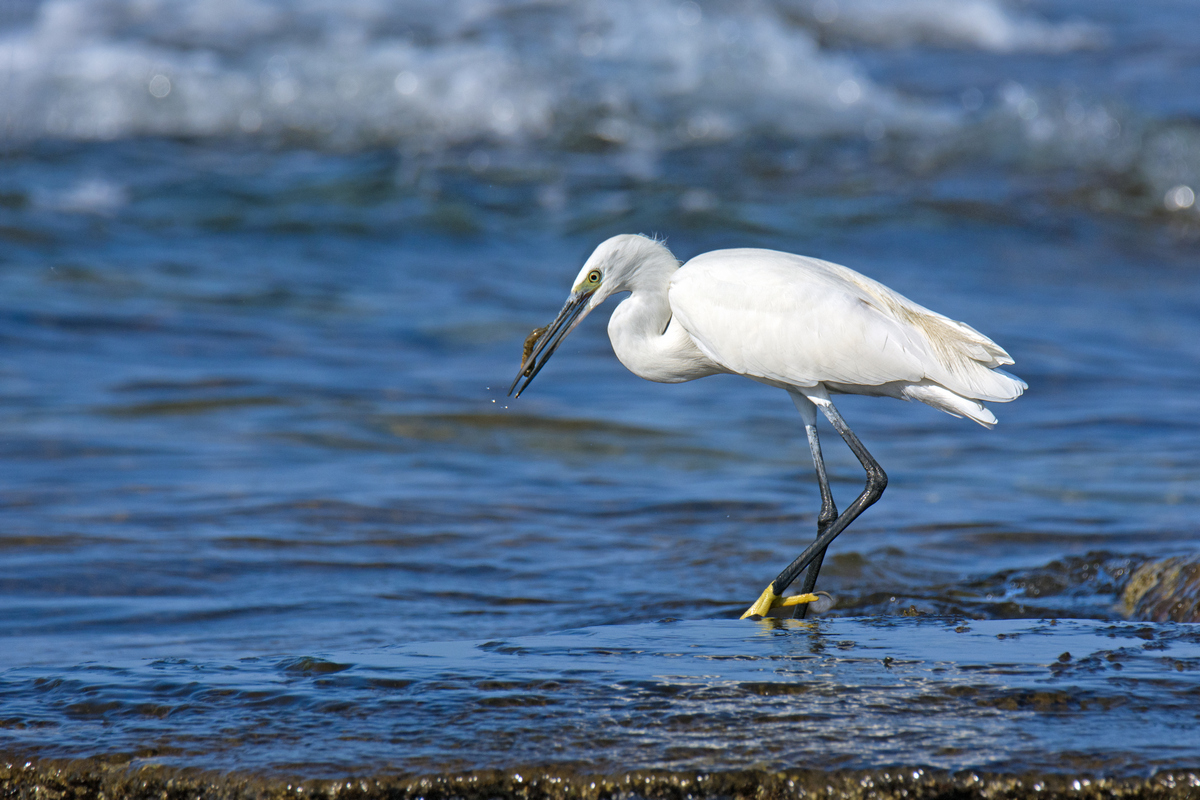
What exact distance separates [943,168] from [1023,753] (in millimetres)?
12018

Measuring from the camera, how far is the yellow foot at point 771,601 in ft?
12.7

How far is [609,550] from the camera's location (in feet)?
16.9

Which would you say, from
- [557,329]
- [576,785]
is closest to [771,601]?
[557,329]

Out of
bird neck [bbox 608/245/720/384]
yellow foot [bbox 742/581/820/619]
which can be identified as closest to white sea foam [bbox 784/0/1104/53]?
bird neck [bbox 608/245/720/384]

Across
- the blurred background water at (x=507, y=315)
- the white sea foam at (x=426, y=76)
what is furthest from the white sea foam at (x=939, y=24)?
the white sea foam at (x=426, y=76)

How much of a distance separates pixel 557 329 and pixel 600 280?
0.69 ft

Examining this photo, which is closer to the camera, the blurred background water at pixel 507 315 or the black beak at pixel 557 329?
the black beak at pixel 557 329

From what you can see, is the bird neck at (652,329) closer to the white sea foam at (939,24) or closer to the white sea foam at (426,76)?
Result: the white sea foam at (426,76)

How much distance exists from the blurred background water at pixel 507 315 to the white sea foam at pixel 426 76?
62mm

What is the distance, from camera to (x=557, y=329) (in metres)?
4.07

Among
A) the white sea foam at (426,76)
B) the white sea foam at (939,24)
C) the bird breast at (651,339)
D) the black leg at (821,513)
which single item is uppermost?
the white sea foam at (939,24)

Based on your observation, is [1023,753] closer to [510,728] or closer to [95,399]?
[510,728]

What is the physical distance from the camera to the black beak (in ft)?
13.2

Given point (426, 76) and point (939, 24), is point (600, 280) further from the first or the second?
point (939, 24)
